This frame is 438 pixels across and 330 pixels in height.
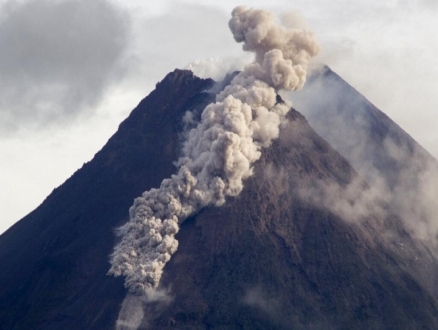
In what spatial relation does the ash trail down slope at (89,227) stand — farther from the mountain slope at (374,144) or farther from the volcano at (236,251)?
the mountain slope at (374,144)

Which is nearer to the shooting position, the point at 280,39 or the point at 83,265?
the point at 83,265

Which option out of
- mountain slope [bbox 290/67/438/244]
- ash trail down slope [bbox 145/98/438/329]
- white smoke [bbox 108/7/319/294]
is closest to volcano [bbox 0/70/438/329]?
ash trail down slope [bbox 145/98/438/329]

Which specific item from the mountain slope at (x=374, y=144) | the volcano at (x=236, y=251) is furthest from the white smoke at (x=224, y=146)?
the mountain slope at (x=374, y=144)

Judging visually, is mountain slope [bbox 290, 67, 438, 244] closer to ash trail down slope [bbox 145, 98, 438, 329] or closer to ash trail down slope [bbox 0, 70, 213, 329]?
ash trail down slope [bbox 145, 98, 438, 329]

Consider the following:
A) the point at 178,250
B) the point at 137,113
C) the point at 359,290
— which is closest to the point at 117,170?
the point at 137,113

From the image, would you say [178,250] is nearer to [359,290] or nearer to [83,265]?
[83,265]
